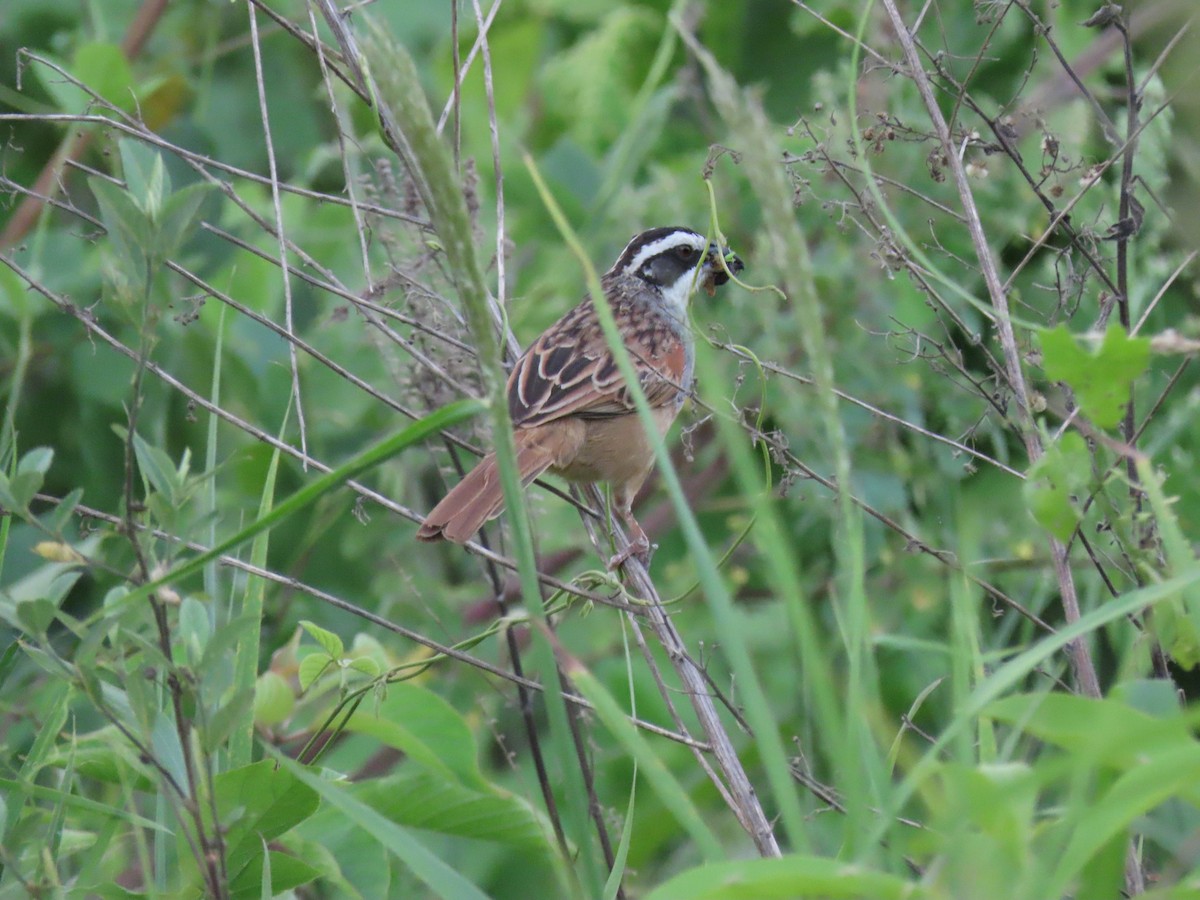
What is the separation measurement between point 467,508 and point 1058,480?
148 cm

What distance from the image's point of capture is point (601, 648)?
15.8 ft

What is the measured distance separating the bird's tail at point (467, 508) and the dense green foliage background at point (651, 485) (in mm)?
185

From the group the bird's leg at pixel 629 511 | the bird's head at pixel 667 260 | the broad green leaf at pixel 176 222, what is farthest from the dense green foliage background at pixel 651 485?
the bird's leg at pixel 629 511

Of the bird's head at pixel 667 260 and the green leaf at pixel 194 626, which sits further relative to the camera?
the bird's head at pixel 667 260

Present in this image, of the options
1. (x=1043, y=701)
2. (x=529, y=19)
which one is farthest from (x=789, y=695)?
(x=529, y=19)

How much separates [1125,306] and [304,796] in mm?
1707

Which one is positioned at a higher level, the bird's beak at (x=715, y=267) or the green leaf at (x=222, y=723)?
the bird's beak at (x=715, y=267)

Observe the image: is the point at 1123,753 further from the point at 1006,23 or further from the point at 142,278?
the point at 1006,23

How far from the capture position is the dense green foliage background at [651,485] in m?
1.66

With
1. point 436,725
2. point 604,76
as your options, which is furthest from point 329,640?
point 604,76

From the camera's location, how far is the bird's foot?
3120 mm

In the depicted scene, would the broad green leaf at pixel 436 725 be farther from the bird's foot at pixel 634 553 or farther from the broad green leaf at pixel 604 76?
the broad green leaf at pixel 604 76

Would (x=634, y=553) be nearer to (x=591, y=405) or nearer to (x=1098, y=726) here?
(x=591, y=405)

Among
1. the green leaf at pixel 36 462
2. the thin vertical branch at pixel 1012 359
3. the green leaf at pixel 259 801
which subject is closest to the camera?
the green leaf at pixel 36 462
